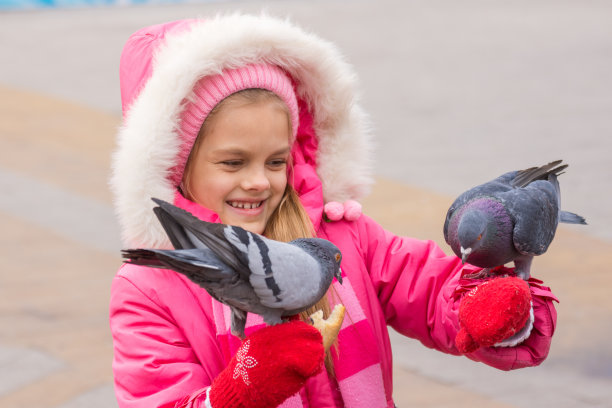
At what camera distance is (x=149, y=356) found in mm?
2141

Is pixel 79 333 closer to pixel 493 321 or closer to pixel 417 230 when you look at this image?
pixel 417 230

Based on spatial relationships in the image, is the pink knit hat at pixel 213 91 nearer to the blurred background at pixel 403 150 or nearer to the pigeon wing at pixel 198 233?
the pigeon wing at pixel 198 233

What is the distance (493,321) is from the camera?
2004mm

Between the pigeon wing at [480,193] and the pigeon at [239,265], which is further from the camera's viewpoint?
the pigeon wing at [480,193]

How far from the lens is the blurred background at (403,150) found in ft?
14.3

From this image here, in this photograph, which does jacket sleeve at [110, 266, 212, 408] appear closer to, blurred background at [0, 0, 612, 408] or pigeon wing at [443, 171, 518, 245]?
pigeon wing at [443, 171, 518, 245]

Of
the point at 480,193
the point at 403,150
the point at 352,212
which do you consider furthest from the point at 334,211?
the point at 403,150

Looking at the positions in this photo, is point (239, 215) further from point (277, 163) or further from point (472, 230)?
point (472, 230)

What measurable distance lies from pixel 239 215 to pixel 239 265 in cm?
47

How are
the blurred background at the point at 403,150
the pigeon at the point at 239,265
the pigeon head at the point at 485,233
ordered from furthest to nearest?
the blurred background at the point at 403,150 → the pigeon head at the point at 485,233 → the pigeon at the point at 239,265

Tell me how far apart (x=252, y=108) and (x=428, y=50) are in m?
9.15

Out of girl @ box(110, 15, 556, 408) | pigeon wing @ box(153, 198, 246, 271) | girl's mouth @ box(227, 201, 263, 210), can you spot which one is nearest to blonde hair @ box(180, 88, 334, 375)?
girl @ box(110, 15, 556, 408)

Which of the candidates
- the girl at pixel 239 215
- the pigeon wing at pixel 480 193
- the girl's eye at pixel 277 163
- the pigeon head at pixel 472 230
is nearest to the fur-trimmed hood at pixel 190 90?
the girl at pixel 239 215

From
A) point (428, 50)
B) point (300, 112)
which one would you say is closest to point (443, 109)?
point (428, 50)
